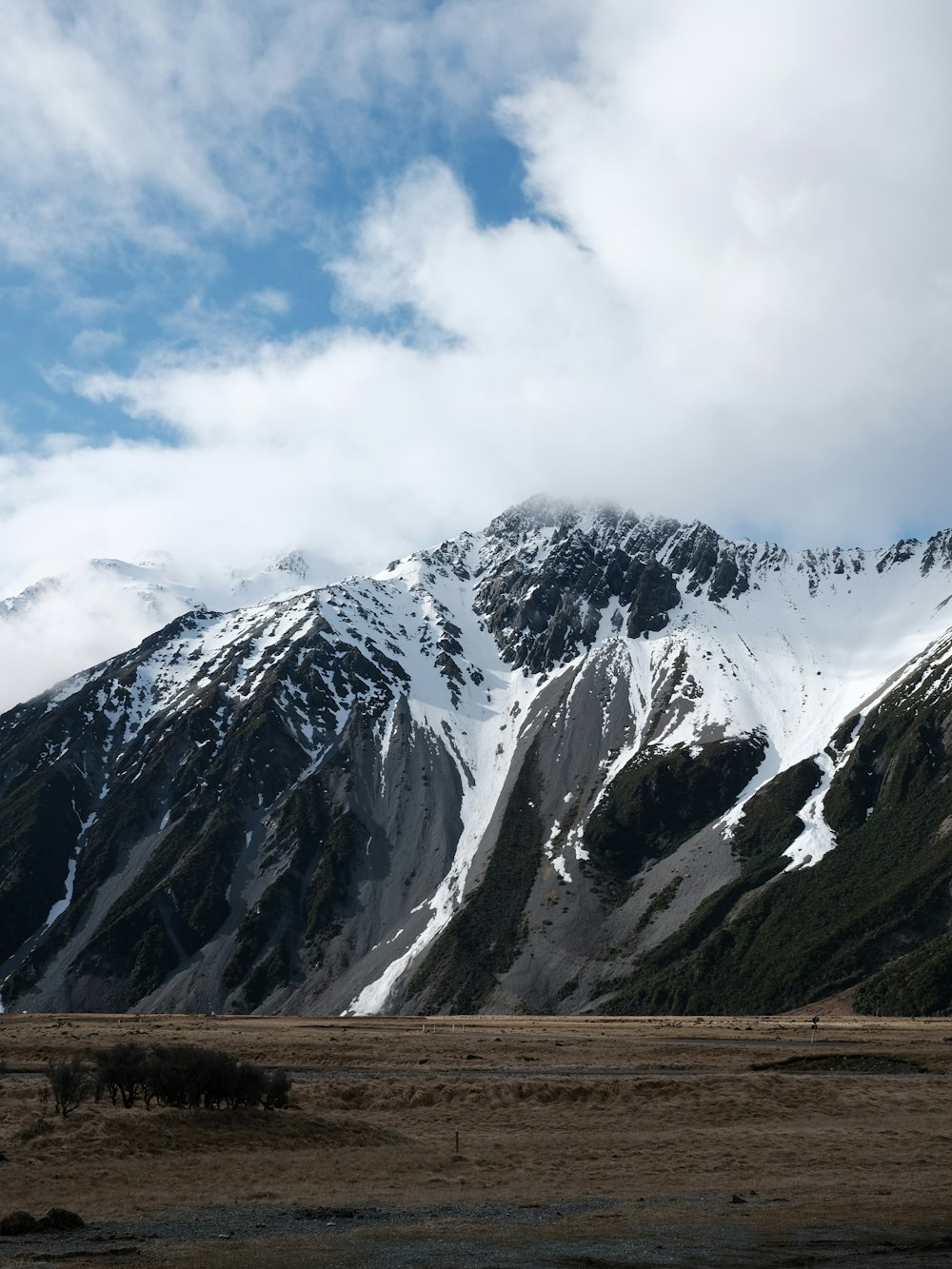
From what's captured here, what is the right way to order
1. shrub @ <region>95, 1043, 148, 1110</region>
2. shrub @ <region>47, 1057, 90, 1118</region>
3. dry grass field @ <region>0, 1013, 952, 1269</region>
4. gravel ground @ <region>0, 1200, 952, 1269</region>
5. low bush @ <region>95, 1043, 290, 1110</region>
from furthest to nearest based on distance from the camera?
shrub @ <region>95, 1043, 148, 1110</region> → low bush @ <region>95, 1043, 290, 1110</region> → shrub @ <region>47, 1057, 90, 1118</region> → dry grass field @ <region>0, 1013, 952, 1269</region> → gravel ground @ <region>0, 1200, 952, 1269</region>

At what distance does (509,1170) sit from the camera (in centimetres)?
3622

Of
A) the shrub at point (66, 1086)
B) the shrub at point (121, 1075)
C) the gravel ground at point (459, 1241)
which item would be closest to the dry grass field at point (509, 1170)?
the gravel ground at point (459, 1241)

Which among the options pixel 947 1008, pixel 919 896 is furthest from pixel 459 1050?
pixel 919 896

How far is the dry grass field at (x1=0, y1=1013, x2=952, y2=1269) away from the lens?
25.6 meters

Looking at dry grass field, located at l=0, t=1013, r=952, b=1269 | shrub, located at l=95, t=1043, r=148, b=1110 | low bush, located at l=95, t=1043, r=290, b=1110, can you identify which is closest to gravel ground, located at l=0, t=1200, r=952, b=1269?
dry grass field, located at l=0, t=1013, r=952, b=1269

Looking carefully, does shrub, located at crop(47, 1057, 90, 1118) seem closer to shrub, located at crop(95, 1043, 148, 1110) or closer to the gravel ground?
shrub, located at crop(95, 1043, 148, 1110)

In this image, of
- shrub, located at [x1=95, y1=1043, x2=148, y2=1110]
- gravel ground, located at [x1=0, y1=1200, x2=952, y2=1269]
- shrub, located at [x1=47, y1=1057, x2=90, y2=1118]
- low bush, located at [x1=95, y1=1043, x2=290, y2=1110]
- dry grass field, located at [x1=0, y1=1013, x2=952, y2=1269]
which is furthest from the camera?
shrub, located at [x1=95, y1=1043, x2=148, y2=1110]

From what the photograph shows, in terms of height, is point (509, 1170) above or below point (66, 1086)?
below

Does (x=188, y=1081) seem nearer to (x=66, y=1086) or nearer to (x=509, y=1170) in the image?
(x=66, y=1086)

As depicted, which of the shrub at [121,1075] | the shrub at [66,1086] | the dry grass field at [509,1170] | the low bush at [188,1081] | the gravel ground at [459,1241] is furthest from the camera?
the shrub at [121,1075]

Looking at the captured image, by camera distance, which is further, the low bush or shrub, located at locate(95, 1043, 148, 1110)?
shrub, located at locate(95, 1043, 148, 1110)

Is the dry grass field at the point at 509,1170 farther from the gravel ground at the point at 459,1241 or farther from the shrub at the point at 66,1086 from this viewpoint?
the shrub at the point at 66,1086

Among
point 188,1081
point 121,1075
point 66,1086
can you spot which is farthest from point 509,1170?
point 66,1086

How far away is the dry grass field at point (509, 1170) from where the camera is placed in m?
25.6
